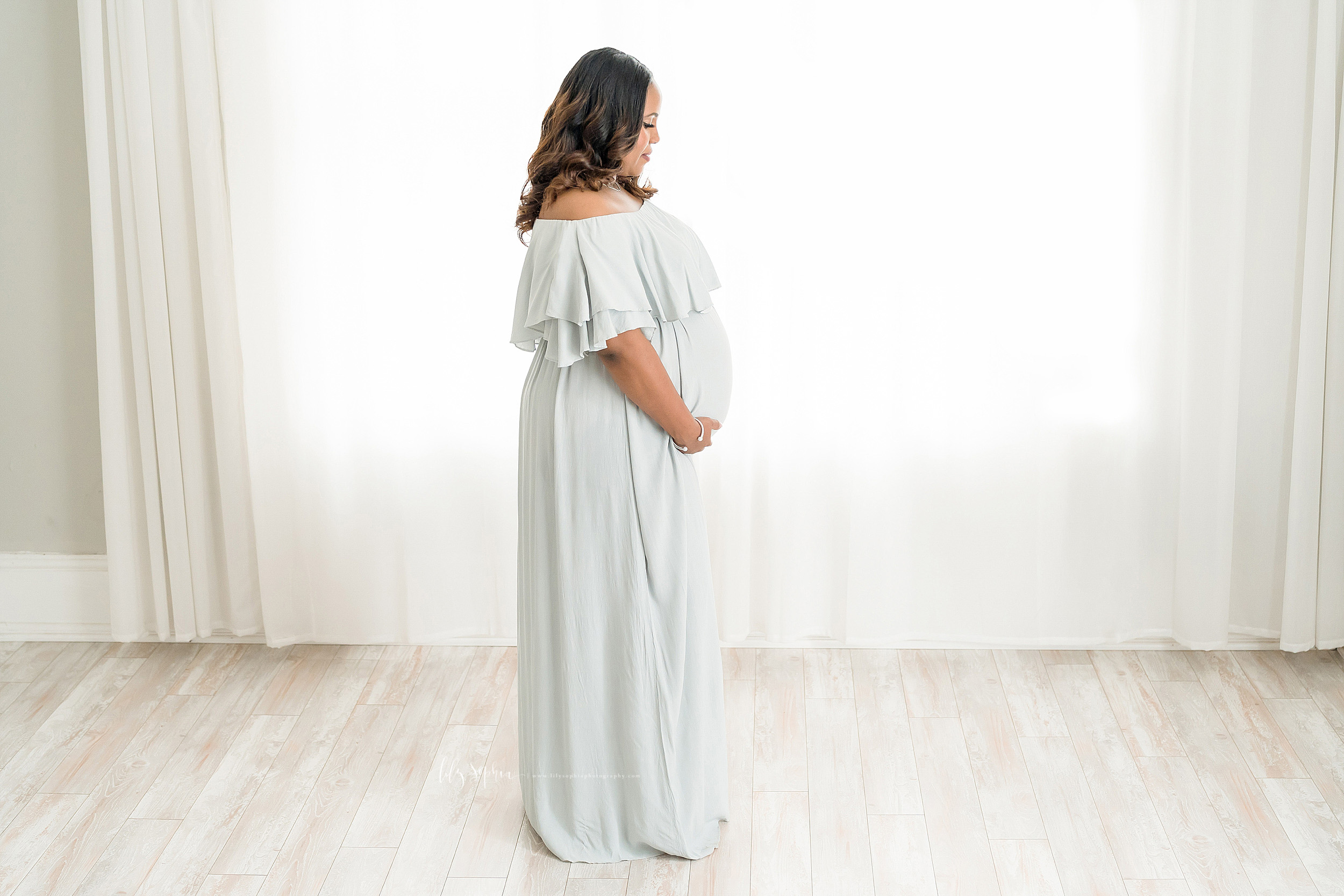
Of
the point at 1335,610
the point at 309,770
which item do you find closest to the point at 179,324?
the point at 309,770

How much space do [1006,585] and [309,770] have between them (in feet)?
5.85

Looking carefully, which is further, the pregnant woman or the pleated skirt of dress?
the pleated skirt of dress

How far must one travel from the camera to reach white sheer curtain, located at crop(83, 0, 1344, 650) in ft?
8.66

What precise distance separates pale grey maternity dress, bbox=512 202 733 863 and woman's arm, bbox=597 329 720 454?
0.09 ft

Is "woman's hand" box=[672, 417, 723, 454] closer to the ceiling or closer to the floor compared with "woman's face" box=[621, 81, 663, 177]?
closer to the floor

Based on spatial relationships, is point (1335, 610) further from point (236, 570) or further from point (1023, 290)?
point (236, 570)

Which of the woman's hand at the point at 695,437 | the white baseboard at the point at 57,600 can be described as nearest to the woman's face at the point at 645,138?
the woman's hand at the point at 695,437

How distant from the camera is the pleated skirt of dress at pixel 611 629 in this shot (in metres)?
1.97

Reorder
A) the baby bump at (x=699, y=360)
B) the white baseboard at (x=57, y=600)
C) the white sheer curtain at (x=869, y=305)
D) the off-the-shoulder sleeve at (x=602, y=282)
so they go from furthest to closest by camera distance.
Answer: the white baseboard at (x=57, y=600) → the white sheer curtain at (x=869, y=305) → the baby bump at (x=699, y=360) → the off-the-shoulder sleeve at (x=602, y=282)

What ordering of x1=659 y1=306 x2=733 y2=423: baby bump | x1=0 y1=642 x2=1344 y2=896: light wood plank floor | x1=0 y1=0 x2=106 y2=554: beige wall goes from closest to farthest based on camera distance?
x1=659 y1=306 x2=733 y2=423: baby bump
x1=0 y1=642 x2=1344 y2=896: light wood plank floor
x1=0 y1=0 x2=106 y2=554: beige wall

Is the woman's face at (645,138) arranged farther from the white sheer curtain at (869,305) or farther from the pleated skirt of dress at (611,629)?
the white sheer curtain at (869,305)

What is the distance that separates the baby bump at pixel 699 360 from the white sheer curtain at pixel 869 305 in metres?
0.78

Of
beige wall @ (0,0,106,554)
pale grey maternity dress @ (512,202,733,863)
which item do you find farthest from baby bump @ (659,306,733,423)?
beige wall @ (0,0,106,554)

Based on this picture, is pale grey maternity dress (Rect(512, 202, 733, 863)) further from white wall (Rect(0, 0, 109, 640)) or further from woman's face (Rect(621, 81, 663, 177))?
white wall (Rect(0, 0, 109, 640))
